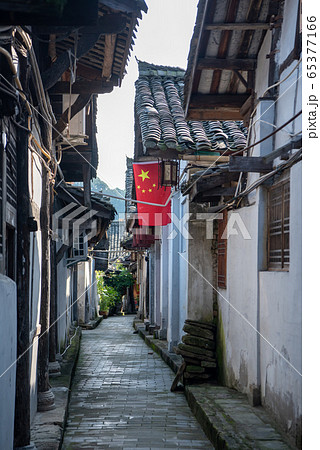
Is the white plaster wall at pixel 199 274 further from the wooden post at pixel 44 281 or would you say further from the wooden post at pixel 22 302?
the wooden post at pixel 22 302

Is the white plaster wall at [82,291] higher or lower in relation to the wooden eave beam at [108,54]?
lower

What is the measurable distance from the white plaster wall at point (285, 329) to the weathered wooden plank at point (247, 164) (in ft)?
2.42

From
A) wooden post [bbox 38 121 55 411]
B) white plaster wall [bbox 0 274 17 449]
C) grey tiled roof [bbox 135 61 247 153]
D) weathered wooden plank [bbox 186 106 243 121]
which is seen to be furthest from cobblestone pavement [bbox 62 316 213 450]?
weathered wooden plank [bbox 186 106 243 121]

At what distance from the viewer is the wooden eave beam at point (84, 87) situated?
9.79 m

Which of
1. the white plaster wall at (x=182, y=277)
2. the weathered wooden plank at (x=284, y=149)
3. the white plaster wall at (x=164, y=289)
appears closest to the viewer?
the weathered wooden plank at (x=284, y=149)

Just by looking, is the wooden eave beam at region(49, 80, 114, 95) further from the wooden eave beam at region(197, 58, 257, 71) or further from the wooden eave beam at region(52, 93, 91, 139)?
the wooden eave beam at region(197, 58, 257, 71)

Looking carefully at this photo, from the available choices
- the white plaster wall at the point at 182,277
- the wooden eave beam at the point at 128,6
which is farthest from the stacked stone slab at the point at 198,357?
the wooden eave beam at the point at 128,6

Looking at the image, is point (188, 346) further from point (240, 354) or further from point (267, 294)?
point (267, 294)

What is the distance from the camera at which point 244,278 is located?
9.71 metres

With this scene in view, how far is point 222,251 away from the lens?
485 inches

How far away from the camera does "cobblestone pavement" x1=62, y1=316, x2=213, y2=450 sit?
816 centimetres

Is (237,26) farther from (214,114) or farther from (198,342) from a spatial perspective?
(198,342)

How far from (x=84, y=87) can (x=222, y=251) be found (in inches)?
186

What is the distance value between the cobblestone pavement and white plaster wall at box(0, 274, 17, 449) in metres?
2.48
